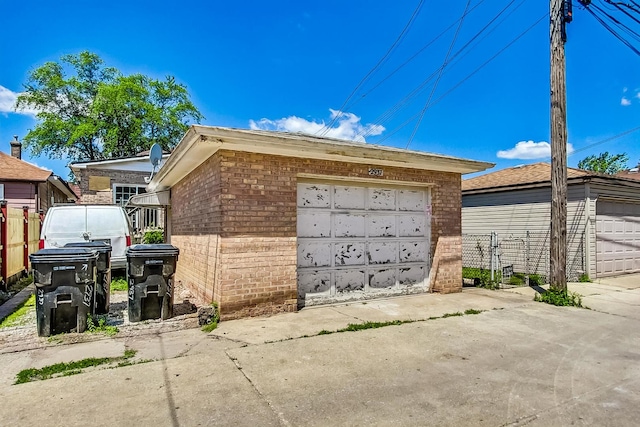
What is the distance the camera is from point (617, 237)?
11.2 meters

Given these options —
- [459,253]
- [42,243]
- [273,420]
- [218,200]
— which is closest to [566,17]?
[459,253]

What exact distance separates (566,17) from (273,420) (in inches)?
342

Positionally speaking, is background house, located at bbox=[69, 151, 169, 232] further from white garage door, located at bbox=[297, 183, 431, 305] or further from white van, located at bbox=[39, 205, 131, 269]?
white garage door, located at bbox=[297, 183, 431, 305]

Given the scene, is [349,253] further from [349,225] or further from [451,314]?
[451,314]

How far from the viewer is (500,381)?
362 centimetres

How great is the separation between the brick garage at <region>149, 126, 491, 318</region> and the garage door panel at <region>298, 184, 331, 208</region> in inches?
3.3

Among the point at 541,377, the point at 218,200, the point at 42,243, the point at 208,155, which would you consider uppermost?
the point at 208,155

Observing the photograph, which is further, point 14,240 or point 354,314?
point 14,240

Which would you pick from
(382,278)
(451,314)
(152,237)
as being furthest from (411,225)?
(152,237)

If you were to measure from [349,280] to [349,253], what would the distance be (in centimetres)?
51

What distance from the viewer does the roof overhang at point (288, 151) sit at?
5.32 metres

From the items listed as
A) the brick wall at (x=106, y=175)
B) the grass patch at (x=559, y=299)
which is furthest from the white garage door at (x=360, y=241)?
the brick wall at (x=106, y=175)

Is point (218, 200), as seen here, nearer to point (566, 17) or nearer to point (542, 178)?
point (566, 17)

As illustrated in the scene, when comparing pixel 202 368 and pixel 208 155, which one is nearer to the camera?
pixel 202 368
